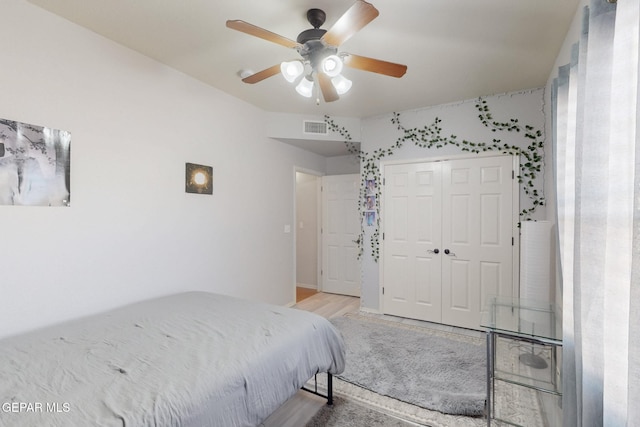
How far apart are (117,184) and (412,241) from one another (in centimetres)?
318

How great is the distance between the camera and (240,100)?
343 cm

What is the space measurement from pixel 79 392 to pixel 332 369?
52.8 inches

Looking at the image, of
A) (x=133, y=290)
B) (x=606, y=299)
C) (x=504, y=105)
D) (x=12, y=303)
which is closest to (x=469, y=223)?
(x=504, y=105)

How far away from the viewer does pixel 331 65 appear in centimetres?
181

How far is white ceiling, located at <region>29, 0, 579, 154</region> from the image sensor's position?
188cm

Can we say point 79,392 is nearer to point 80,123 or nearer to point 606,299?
point 80,123

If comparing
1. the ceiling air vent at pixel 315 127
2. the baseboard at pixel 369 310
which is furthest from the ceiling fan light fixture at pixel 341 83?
the baseboard at pixel 369 310

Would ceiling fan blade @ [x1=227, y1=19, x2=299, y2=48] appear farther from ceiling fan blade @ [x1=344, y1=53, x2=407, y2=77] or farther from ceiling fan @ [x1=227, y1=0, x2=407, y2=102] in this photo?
ceiling fan blade @ [x1=344, y1=53, x2=407, y2=77]

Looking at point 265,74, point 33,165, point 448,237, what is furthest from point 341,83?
point 448,237

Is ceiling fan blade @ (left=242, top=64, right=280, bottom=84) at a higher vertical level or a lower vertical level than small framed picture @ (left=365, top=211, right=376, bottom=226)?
higher

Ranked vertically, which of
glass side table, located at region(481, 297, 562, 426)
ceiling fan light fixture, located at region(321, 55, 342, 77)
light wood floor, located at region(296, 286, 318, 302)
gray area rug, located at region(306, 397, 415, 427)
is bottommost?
light wood floor, located at region(296, 286, 318, 302)

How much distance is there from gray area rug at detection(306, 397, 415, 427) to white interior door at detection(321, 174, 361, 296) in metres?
2.84

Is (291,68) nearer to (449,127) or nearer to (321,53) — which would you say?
(321,53)

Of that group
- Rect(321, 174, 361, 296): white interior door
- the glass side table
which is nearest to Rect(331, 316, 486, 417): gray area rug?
the glass side table
